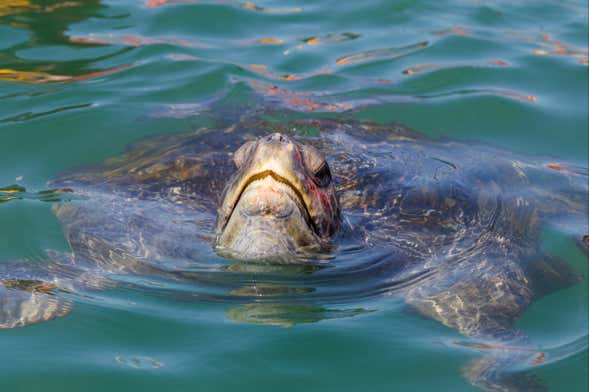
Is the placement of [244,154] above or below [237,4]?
below

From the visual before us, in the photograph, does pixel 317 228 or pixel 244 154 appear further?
pixel 317 228

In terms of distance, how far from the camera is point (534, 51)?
949 cm

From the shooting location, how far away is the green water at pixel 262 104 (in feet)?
12.9

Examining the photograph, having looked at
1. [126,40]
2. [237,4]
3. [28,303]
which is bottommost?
[28,303]

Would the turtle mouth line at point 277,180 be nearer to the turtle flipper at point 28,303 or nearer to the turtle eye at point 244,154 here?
the turtle eye at point 244,154

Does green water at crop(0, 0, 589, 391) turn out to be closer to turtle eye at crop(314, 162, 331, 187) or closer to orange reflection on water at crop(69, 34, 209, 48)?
orange reflection on water at crop(69, 34, 209, 48)

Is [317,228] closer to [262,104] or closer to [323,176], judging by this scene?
[323,176]

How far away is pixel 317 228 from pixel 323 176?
298 mm

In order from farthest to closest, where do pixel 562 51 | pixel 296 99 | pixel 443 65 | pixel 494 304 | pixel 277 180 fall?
pixel 562 51 < pixel 443 65 < pixel 296 99 < pixel 494 304 < pixel 277 180

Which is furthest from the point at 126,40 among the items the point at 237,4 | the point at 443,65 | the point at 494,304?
the point at 494,304

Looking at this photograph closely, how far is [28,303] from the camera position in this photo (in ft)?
14.7

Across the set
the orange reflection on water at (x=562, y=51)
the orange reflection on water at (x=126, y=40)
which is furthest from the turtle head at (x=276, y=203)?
the orange reflection on water at (x=562, y=51)

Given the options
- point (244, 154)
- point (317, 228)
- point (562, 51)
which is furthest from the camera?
point (562, 51)

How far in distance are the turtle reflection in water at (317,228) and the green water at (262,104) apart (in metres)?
0.17
